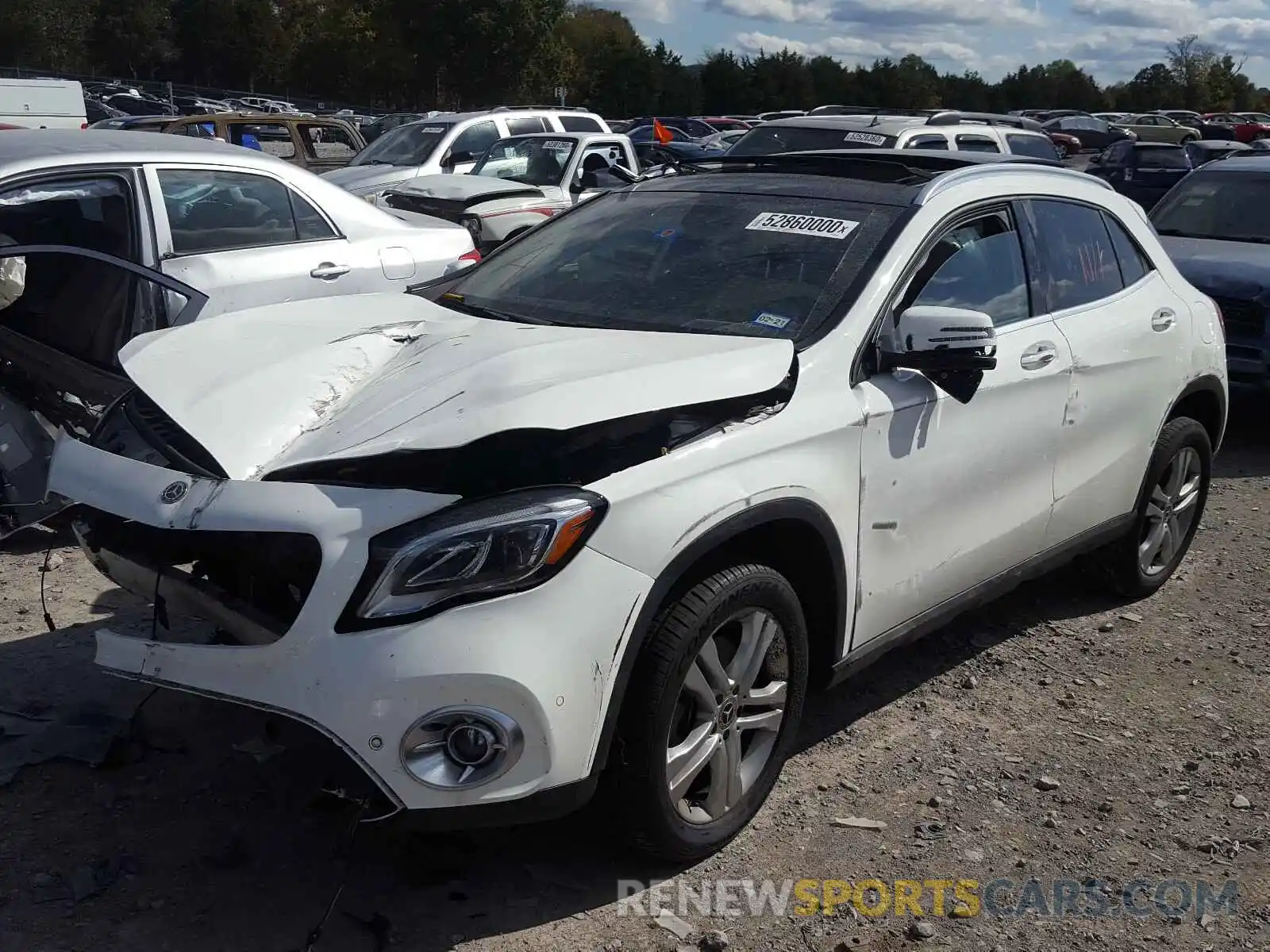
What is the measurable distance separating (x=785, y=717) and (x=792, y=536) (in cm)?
51

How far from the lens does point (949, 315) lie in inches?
137

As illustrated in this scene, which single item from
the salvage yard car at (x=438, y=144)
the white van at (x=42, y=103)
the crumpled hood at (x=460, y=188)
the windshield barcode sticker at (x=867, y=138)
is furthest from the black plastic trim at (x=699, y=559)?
the white van at (x=42, y=103)

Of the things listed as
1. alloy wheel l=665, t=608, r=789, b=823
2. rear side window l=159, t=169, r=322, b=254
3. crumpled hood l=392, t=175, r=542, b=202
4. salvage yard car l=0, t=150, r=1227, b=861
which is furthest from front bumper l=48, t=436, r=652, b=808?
crumpled hood l=392, t=175, r=542, b=202

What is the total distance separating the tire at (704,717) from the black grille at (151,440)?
1.08 m

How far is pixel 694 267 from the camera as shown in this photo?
3.95 meters

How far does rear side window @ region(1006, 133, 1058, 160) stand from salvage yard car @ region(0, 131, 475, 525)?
8482mm

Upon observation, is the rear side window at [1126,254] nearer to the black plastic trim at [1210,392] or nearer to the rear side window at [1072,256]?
the rear side window at [1072,256]

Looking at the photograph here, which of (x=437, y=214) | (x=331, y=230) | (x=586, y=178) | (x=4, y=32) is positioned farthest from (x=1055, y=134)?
(x=4, y=32)

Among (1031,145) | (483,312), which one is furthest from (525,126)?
(483,312)

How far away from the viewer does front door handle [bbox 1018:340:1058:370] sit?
4109mm

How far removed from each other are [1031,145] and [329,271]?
397 inches

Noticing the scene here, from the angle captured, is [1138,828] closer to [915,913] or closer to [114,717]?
[915,913]

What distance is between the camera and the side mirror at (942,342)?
3.48m

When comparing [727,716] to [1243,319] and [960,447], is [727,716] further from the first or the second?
[1243,319]
